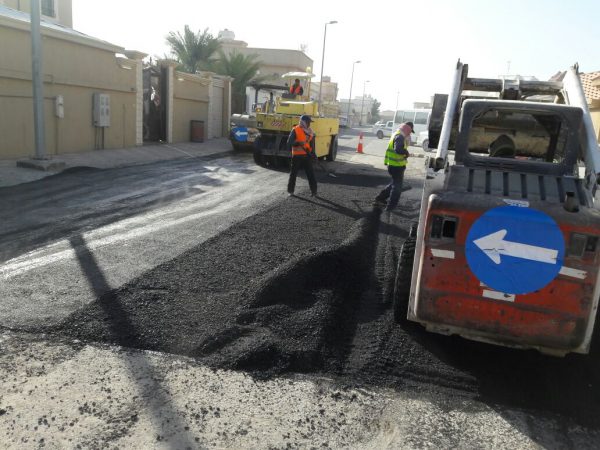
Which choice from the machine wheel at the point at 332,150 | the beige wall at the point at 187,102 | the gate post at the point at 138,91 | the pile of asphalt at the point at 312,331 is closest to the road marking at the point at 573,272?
the pile of asphalt at the point at 312,331

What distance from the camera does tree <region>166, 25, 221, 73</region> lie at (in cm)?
3256

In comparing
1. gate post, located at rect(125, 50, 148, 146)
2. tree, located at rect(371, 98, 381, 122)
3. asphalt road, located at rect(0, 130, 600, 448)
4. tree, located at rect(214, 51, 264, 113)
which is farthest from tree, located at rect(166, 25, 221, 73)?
tree, located at rect(371, 98, 381, 122)

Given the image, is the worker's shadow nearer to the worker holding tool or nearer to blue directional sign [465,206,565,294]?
the worker holding tool

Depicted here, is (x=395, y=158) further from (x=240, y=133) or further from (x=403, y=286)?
(x=240, y=133)

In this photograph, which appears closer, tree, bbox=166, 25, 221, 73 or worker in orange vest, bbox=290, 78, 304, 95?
worker in orange vest, bbox=290, 78, 304, 95

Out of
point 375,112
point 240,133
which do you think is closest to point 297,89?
point 240,133

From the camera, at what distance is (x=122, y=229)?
7129 mm

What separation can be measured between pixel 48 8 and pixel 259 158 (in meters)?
13.4

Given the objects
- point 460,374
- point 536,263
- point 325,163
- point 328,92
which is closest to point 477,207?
point 536,263

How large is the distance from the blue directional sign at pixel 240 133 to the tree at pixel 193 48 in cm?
1563

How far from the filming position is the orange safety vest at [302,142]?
1005cm

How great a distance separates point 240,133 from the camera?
18.6 m

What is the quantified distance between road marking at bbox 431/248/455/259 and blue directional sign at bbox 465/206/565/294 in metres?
0.11

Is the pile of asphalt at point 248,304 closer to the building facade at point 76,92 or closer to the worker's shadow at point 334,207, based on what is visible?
the worker's shadow at point 334,207
